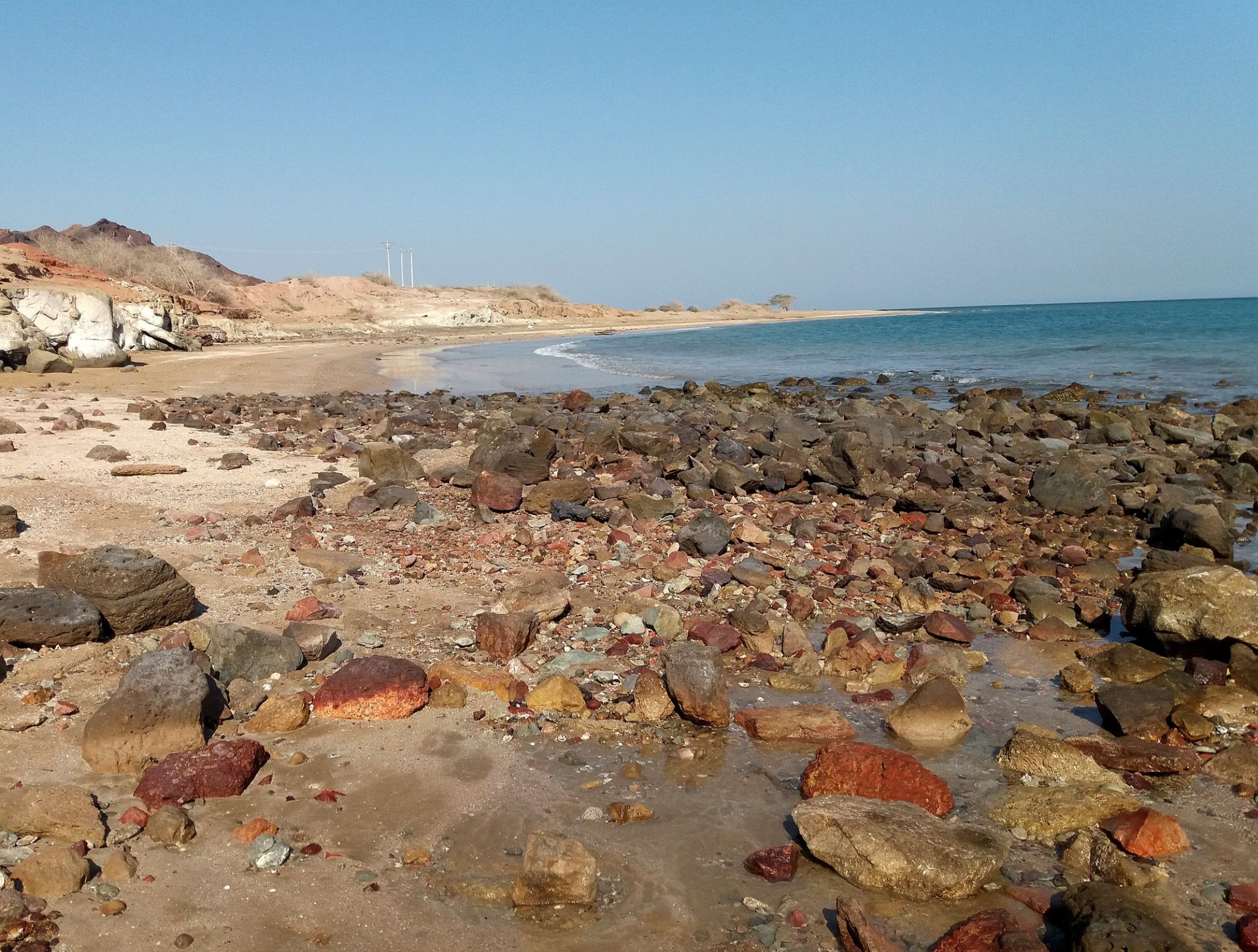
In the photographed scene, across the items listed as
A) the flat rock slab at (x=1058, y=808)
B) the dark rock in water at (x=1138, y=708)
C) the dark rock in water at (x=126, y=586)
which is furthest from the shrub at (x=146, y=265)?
the flat rock slab at (x=1058, y=808)

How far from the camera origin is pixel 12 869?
2.96 metres

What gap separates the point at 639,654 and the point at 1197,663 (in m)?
3.12

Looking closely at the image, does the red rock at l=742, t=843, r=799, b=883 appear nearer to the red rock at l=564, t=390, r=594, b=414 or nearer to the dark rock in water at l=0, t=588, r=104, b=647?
the dark rock in water at l=0, t=588, r=104, b=647

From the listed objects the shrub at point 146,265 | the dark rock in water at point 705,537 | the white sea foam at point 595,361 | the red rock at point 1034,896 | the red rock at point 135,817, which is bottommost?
the red rock at point 1034,896

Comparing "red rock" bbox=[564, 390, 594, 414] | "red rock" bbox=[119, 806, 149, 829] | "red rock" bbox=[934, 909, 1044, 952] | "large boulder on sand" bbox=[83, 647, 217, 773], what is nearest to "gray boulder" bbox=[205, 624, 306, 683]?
"large boulder on sand" bbox=[83, 647, 217, 773]

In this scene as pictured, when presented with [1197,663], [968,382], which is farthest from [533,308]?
[1197,663]

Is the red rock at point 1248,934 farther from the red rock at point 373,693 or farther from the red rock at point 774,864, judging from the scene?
the red rock at point 373,693

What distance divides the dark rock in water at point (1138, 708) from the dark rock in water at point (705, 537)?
2.88 metres

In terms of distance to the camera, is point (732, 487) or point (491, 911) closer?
point (491, 911)

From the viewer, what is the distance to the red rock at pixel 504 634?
16.4 feet

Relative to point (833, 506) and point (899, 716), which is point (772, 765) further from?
point (833, 506)

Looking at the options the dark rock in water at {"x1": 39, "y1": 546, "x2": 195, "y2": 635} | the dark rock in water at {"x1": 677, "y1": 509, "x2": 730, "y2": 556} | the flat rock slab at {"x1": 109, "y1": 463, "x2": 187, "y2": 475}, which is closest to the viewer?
the dark rock in water at {"x1": 39, "y1": 546, "x2": 195, "y2": 635}

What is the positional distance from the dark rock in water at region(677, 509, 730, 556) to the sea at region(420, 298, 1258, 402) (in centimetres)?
1403

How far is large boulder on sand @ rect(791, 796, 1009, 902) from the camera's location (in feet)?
10.3
